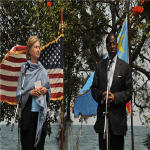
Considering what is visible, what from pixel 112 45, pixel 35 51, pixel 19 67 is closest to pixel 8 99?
pixel 19 67

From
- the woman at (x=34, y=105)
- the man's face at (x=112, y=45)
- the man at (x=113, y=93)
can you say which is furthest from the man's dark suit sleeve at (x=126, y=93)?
the woman at (x=34, y=105)

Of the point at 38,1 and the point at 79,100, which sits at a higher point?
the point at 38,1

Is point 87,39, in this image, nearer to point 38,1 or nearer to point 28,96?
point 38,1

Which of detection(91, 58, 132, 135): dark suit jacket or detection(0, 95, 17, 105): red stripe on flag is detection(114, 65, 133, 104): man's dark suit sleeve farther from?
detection(0, 95, 17, 105): red stripe on flag

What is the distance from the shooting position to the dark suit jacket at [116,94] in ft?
16.1

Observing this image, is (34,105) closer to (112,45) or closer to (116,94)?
(116,94)

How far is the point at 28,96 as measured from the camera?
558 centimetres

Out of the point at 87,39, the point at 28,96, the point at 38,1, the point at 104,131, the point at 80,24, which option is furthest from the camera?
the point at 87,39

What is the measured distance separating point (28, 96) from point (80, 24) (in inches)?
325

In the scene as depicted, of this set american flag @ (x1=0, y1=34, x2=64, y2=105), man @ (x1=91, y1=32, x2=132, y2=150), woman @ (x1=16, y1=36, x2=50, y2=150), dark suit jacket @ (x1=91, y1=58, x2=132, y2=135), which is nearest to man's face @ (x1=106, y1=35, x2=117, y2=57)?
man @ (x1=91, y1=32, x2=132, y2=150)

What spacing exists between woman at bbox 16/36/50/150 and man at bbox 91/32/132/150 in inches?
32.8

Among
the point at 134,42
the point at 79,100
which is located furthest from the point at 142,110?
the point at 79,100

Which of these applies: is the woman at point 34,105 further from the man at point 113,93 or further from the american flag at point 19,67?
the american flag at point 19,67

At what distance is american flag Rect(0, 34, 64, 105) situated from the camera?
8.94m
